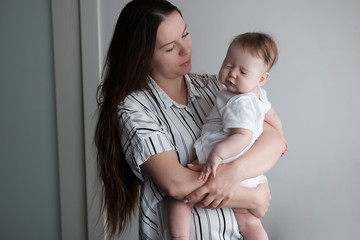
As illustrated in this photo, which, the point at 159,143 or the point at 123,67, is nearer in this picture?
the point at 159,143

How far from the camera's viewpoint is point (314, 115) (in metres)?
2.17

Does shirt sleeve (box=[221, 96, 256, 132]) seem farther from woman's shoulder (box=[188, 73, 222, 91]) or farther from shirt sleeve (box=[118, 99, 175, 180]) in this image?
woman's shoulder (box=[188, 73, 222, 91])

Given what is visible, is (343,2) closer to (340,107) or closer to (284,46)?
(284,46)

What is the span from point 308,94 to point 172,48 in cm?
97

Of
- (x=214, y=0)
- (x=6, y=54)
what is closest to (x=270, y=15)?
(x=214, y=0)

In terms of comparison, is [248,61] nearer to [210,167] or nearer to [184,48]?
[184,48]

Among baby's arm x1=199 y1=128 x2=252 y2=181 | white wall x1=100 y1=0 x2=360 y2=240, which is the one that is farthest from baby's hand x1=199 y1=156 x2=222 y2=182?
white wall x1=100 y1=0 x2=360 y2=240

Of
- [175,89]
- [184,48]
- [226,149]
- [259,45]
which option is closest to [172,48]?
[184,48]

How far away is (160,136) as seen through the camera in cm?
138

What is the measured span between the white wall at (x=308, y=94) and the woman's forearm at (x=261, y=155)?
71 cm

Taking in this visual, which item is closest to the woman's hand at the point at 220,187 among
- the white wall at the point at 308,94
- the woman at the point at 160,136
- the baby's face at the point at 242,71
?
the woman at the point at 160,136

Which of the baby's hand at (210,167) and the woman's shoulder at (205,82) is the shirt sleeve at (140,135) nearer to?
Result: the baby's hand at (210,167)

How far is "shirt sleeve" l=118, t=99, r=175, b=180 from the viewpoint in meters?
1.36

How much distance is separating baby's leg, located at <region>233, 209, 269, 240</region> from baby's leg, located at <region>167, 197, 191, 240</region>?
193mm
